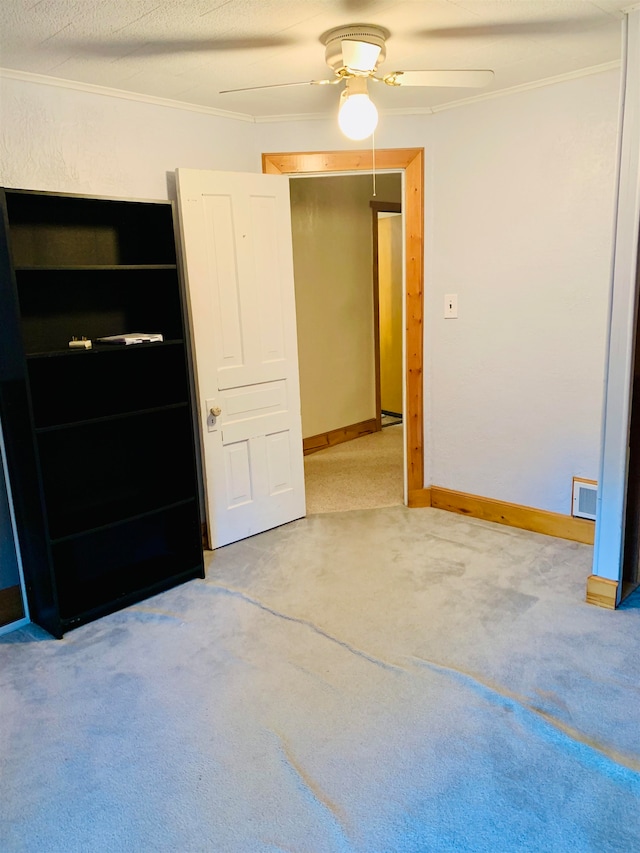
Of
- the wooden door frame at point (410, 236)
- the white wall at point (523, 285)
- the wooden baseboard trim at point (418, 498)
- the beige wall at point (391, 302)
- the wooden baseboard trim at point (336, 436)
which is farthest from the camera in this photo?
the beige wall at point (391, 302)

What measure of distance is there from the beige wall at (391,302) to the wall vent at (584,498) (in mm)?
3262

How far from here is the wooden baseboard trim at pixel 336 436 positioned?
5535 millimetres

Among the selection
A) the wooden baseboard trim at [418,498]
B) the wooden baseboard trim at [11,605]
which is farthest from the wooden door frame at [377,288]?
the wooden baseboard trim at [11,605]

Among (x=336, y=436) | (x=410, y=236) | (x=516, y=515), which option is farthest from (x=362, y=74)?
(x=336, y=436)

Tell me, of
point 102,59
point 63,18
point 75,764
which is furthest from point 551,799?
point 102,59

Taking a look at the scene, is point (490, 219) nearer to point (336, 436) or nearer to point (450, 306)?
point (450, 306)

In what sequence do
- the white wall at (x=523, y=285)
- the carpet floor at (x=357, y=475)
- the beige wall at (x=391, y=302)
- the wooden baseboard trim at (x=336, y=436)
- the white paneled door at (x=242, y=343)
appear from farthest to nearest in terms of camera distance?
the beige wall at (x=391, y=302)
the wooden baseboard trim at (x=336, y=436)
the carpet floor at (x=357, y=475)
the white paneled door at (x=242, y=343)
the white wall at (x=523, y=285)

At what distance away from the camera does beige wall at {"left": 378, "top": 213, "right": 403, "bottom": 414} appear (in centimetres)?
653

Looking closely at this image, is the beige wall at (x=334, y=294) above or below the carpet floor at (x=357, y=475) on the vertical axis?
above

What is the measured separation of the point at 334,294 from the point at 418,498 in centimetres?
226

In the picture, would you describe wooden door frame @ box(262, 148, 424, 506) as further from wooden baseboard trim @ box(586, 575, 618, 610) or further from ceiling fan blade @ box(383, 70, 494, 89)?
wooden baseboard trim @ box(586, 575, 618, 610)

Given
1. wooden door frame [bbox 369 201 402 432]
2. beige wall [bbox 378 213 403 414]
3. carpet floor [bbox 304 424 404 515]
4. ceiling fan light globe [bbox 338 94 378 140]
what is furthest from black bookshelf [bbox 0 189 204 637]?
beige wall [bbox 378 213 403 414]

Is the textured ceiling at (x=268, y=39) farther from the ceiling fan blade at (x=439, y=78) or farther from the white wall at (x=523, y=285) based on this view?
the white wall at (x=523, y=285)

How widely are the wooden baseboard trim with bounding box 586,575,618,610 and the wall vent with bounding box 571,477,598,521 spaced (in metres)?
0.65
